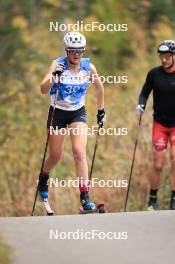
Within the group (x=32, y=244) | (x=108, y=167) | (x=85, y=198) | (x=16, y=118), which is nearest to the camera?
(x=32, y=244)

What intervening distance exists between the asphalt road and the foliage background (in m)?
2.69

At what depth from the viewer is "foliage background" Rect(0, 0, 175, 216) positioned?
49.8 ft

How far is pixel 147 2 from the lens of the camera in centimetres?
3241

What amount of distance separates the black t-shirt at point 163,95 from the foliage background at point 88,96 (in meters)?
1.62

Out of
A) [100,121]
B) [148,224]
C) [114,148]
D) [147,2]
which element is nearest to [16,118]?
[114,148]

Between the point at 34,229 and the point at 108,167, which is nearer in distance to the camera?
the point at 34,229

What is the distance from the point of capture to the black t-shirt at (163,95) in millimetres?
13016

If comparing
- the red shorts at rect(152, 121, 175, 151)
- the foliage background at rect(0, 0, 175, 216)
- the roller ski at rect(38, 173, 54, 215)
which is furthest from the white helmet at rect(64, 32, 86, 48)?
the foliage background at rect(0, 0, 175, 216)

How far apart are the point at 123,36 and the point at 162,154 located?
20.6 metres

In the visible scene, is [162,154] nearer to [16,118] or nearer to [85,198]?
[85,198]

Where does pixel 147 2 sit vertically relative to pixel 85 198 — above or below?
above

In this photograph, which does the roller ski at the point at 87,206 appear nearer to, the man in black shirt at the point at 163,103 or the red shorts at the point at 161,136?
the man in black shirt at the point at 163,103

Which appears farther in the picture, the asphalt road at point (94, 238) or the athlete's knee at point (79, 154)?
the athlete's knee at point (79, 154)

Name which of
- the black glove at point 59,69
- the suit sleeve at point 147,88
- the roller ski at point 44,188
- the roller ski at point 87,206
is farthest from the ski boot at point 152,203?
the black glove at point 59,69
